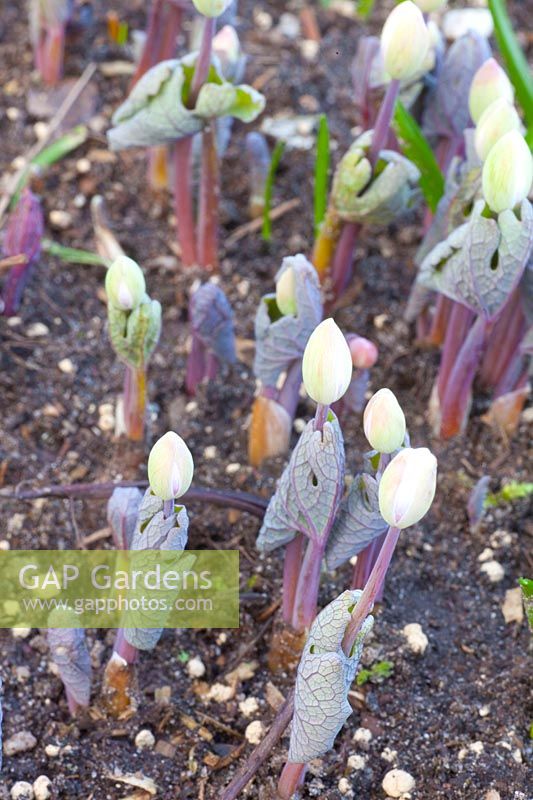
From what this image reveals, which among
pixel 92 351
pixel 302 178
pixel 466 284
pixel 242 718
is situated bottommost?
pixel 242 718

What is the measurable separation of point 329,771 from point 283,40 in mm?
1520

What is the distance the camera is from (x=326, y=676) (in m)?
1.06

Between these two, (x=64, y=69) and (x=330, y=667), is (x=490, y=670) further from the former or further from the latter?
(x=64, y=69)

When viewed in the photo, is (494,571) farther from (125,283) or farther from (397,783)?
(125,283)

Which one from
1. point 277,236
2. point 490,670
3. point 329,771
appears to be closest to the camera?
point 329,771

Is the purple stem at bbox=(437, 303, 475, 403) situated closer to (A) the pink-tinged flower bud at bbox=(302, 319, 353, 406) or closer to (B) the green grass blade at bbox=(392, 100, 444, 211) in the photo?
(B) the green grass blade at bbox=(392, 100, 444, 211)

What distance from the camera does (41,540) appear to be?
4.90 ft

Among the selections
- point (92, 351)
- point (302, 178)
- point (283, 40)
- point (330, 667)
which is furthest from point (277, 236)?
point (330, 667)

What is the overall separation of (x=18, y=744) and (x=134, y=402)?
0.45 meters

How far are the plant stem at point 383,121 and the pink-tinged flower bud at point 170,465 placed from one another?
59 cm

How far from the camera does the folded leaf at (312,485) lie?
116 cm

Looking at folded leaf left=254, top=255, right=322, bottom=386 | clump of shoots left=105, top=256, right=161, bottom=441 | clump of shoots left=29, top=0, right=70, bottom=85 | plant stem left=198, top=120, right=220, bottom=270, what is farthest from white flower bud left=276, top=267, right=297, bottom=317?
clump of shoots left=29, top=0, right=70, bottom=85

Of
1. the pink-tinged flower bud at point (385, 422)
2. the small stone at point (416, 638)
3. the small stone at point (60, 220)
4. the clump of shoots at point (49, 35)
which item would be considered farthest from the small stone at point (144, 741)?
the clump of shoots at point (49, 35)

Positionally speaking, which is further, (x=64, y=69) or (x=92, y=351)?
(x=64, y=69)
